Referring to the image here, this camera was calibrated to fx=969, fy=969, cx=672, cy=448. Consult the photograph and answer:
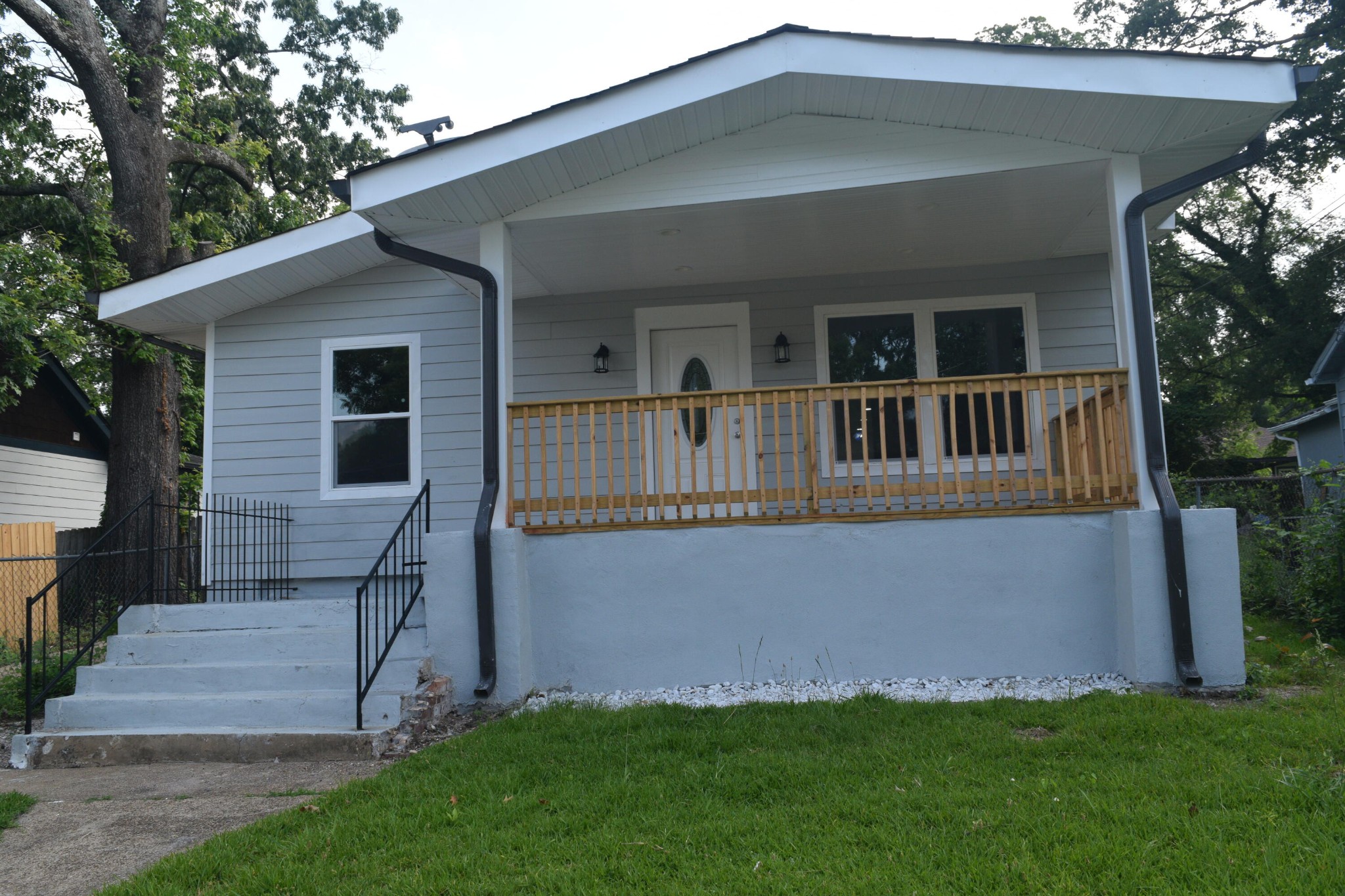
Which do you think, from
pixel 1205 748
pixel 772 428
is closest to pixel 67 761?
pixel 772 428

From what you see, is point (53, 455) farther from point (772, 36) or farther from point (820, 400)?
point (772, 36)

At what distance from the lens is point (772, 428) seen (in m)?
8.51

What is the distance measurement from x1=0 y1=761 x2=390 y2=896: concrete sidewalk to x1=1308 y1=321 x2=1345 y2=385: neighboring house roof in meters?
15.2

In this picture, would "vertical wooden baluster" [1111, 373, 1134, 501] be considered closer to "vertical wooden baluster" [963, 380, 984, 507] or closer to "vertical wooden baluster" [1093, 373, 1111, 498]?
"vertical wooden baluster" [1093, 373, 1111, 498]

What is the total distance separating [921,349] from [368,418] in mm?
4893

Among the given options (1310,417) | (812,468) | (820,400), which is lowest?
(812,468)

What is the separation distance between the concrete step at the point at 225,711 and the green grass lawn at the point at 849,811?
2.80ft

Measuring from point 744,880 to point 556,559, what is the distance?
11.7 ft

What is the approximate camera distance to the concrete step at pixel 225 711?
18.9ft

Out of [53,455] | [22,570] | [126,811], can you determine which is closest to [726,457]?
[126,811]

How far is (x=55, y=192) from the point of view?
13.8m

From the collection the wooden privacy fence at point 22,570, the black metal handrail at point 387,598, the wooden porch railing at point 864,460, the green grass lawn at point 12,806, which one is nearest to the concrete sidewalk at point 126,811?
the green grass lawn at point 12,806

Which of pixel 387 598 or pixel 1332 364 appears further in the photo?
pixel 1332 364

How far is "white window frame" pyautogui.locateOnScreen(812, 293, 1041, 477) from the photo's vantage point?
831 centimetres
